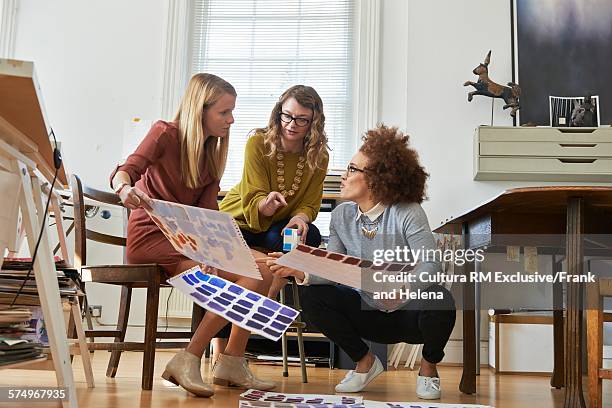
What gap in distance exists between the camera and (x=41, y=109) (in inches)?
49.8

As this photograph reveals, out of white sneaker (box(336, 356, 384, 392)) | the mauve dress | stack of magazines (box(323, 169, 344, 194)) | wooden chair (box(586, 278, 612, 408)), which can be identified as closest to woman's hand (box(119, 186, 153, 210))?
the mauve dress

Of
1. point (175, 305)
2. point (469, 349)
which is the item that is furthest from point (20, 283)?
A: point (175, 305)

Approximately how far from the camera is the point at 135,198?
1.95 m

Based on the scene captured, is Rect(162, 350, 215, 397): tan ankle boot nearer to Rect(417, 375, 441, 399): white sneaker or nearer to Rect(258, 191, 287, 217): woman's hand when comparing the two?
Rect(258, 191, 287, 217): woman's hand

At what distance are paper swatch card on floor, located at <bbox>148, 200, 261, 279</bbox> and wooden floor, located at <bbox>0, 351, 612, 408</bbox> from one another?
414 mm

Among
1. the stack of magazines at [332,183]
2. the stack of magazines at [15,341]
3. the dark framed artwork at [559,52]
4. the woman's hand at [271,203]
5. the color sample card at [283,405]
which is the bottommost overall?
the color sample card at [283,405]

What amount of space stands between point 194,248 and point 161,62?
3205mm

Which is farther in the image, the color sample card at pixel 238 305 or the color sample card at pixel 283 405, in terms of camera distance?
the color sample card at pixel 283 405

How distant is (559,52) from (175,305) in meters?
2.90

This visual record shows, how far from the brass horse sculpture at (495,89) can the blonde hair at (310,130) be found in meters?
1.98

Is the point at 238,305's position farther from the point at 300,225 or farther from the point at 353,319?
the point at 353,319

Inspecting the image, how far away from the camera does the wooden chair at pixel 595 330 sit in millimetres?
2023

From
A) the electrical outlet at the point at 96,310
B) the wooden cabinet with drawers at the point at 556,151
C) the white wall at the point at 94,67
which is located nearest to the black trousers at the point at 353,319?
the wooden cabinet with drawers at the point at 556,151

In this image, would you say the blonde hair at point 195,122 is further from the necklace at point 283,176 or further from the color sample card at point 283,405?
the color sample card at point 283,405
